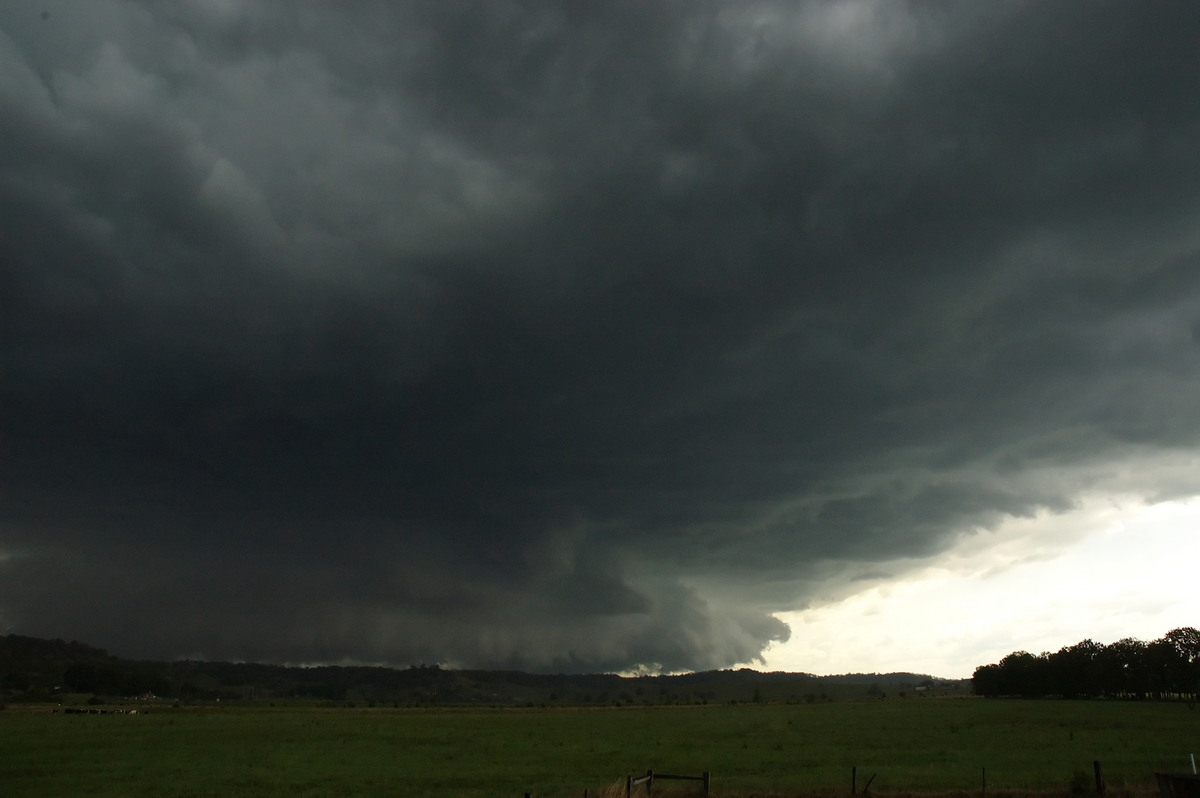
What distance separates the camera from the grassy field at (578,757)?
48.2m

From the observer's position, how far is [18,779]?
55.3 m

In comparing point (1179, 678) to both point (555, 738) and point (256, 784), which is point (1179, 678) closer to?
point (555, 738)

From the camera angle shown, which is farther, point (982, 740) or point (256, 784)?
point (982, 740)

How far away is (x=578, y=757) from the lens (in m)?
67.9

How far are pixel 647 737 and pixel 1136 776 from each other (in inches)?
2296

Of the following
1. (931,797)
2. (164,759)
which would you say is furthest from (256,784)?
(931,797)

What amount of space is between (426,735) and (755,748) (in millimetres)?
45812

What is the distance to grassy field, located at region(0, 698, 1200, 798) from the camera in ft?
158

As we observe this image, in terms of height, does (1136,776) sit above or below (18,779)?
above

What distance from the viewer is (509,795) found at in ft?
145

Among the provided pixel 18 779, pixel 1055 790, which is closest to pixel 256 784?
pixel 18 779

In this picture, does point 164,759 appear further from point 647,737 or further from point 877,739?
point 877,739

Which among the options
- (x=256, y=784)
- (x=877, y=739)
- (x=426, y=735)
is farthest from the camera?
(x=426, y=735)

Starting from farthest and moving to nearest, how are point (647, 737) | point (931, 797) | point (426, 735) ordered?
point (426, 735), point (647, 737), point (931, 797)
